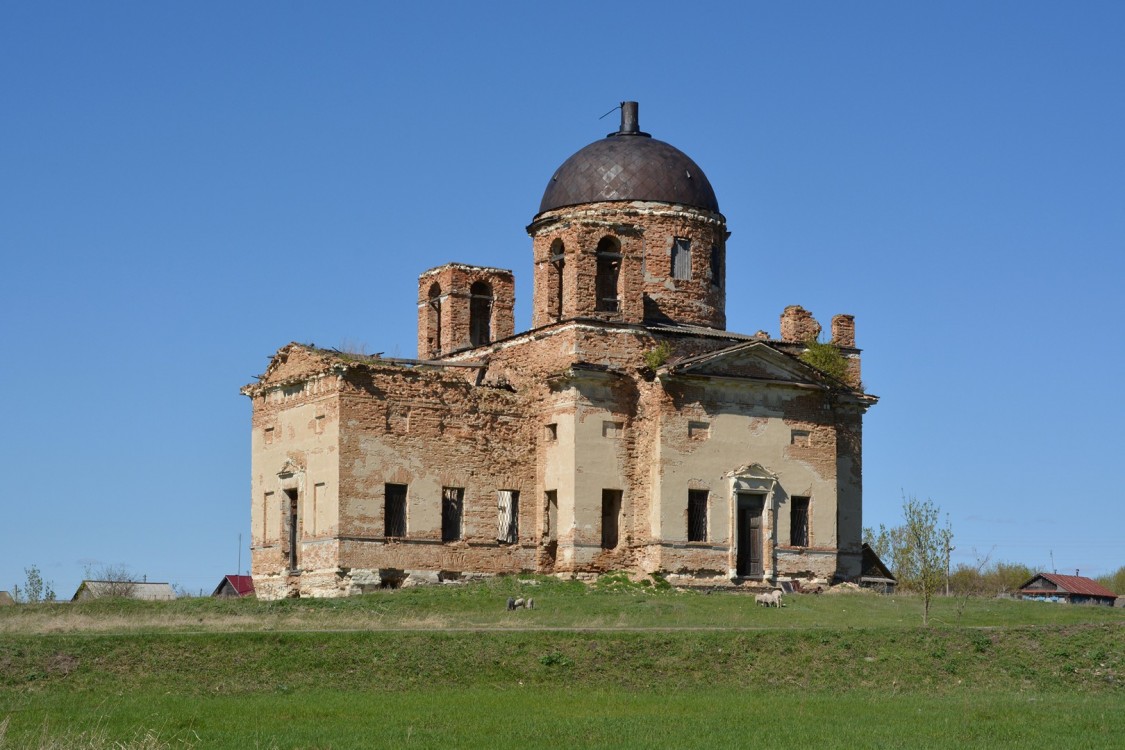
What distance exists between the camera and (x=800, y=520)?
38.9 m

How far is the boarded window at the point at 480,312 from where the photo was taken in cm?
4241

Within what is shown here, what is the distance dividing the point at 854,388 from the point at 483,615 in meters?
12.8

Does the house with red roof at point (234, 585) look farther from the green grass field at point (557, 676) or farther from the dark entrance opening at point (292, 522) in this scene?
the green grass field at point (557, 676)

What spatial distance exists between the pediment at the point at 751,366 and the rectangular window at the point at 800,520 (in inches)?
102

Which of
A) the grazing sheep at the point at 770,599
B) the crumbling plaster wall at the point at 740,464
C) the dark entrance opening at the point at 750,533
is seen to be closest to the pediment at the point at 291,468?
the crumbling plaster wall at the point at 740,464

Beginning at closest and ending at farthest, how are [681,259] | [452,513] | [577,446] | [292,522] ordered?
[577,446]
[452,513]
[292,522]
[681,259]

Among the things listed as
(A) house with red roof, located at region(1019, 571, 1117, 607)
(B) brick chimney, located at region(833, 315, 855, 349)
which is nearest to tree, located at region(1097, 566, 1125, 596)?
(A) house with red roof, located at region(1019, 571, 1117, 607)

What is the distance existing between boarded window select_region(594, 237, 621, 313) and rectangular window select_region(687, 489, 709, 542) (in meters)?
4.50

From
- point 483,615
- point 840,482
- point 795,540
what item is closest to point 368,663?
point 483,615

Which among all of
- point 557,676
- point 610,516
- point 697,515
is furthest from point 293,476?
point 557,676

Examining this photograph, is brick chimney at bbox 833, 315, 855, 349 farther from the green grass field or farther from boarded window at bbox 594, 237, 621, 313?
the green grass field

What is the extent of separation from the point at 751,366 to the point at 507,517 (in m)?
6.10

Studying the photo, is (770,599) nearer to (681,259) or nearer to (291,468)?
(681,259)

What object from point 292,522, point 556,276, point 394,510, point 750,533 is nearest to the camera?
point 394,510
